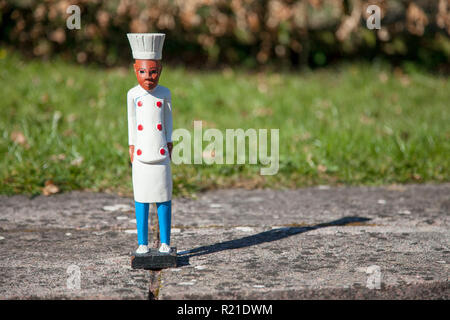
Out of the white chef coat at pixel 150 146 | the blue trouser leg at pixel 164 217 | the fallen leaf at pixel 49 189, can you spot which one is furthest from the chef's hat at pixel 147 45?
the fallen leaf at pixel 49 189

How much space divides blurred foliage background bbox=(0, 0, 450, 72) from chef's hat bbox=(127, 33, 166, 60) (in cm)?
410

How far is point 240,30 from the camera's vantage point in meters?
7.05

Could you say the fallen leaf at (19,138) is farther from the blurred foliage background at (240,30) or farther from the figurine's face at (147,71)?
the blurred foliage background at (240,30)

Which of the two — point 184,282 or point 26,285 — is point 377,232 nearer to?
point 184,282

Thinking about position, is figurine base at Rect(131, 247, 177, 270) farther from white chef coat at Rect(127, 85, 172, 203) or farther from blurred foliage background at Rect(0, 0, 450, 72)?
blurred foliage background at Rect(0, 0, 450, 72)

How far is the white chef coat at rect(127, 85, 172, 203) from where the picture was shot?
2.42m

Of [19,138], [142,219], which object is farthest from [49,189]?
[142,219]

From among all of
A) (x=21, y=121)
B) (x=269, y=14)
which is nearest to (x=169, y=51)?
(x=269, y=14)

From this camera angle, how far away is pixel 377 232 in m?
2.99

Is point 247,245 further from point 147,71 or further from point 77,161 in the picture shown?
point 77,161

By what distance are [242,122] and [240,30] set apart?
235cm

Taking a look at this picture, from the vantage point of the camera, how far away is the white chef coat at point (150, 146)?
2.42 m

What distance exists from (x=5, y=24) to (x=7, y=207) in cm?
438

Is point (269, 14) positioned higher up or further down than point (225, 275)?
higher up
